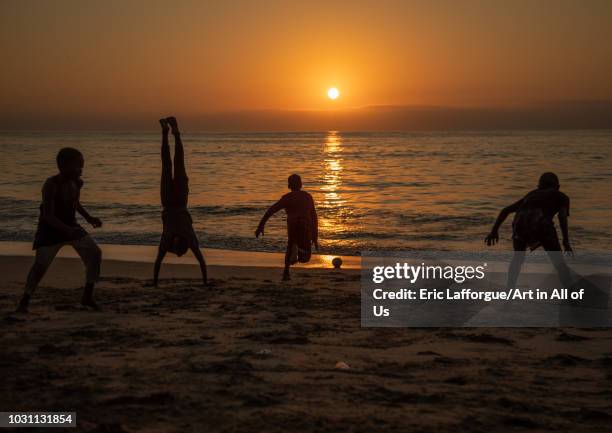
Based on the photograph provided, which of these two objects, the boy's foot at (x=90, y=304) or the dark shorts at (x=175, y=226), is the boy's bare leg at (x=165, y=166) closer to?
the dark shorts at (x=175, y=226)

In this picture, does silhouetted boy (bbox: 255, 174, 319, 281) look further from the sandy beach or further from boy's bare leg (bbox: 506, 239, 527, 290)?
boy's bare leg (bbox: 506, 239, 527, 290)

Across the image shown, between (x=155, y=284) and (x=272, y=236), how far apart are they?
7670 mm

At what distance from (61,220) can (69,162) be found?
606 millimetres

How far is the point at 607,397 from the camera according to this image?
5.44m

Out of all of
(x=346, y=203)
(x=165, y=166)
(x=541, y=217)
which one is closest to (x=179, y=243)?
(x=165, y=166)

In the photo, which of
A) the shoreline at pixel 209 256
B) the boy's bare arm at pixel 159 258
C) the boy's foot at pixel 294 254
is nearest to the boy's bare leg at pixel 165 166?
the boy's bare arm at pixel 159 258

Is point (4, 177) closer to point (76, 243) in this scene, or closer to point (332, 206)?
point (332, 206)

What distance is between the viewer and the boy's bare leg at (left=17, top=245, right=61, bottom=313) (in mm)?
7828

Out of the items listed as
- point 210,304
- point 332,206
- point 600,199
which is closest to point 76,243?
point 210,304

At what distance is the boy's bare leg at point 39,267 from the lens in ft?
25.7

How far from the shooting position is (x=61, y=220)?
7.73 metres

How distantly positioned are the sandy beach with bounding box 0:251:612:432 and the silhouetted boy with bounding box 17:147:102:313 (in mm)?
553

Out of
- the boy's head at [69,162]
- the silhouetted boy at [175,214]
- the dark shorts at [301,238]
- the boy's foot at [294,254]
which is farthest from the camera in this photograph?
the boy's foot at [294,254]

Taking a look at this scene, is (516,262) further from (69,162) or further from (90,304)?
(69,162)
